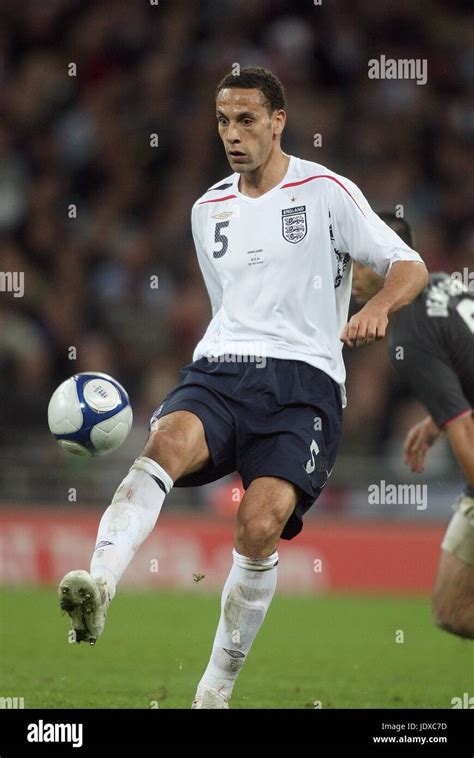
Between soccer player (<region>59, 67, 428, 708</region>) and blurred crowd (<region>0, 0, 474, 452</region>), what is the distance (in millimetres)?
7360

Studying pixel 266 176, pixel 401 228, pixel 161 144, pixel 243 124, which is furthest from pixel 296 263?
pixel 161 144

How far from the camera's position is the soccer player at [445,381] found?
596cm

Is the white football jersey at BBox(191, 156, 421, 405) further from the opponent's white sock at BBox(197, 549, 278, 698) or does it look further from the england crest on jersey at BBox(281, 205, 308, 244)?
the opponent's white sock at BBox(197, 549, 278, 698)

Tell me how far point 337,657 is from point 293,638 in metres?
1.03

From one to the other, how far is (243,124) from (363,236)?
65 cm

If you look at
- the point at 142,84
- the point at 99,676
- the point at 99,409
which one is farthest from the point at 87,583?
the point at 142,84

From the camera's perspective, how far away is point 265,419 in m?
5.05

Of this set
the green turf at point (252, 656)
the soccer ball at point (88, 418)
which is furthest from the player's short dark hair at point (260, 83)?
the green turf at point (252, 656)

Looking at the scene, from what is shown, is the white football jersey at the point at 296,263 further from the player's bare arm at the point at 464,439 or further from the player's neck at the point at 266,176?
the player's bare arm at the point at 464,439

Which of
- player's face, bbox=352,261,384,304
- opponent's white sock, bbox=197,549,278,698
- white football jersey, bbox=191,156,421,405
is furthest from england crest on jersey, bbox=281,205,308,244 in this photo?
opponent's white sock, bbox=197,549,278,698

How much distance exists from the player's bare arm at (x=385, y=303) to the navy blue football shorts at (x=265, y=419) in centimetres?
42

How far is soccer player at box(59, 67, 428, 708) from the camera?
4922 mm

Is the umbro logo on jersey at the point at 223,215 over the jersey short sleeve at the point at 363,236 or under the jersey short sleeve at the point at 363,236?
over

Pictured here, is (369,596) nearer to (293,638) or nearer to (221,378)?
(293,638)
